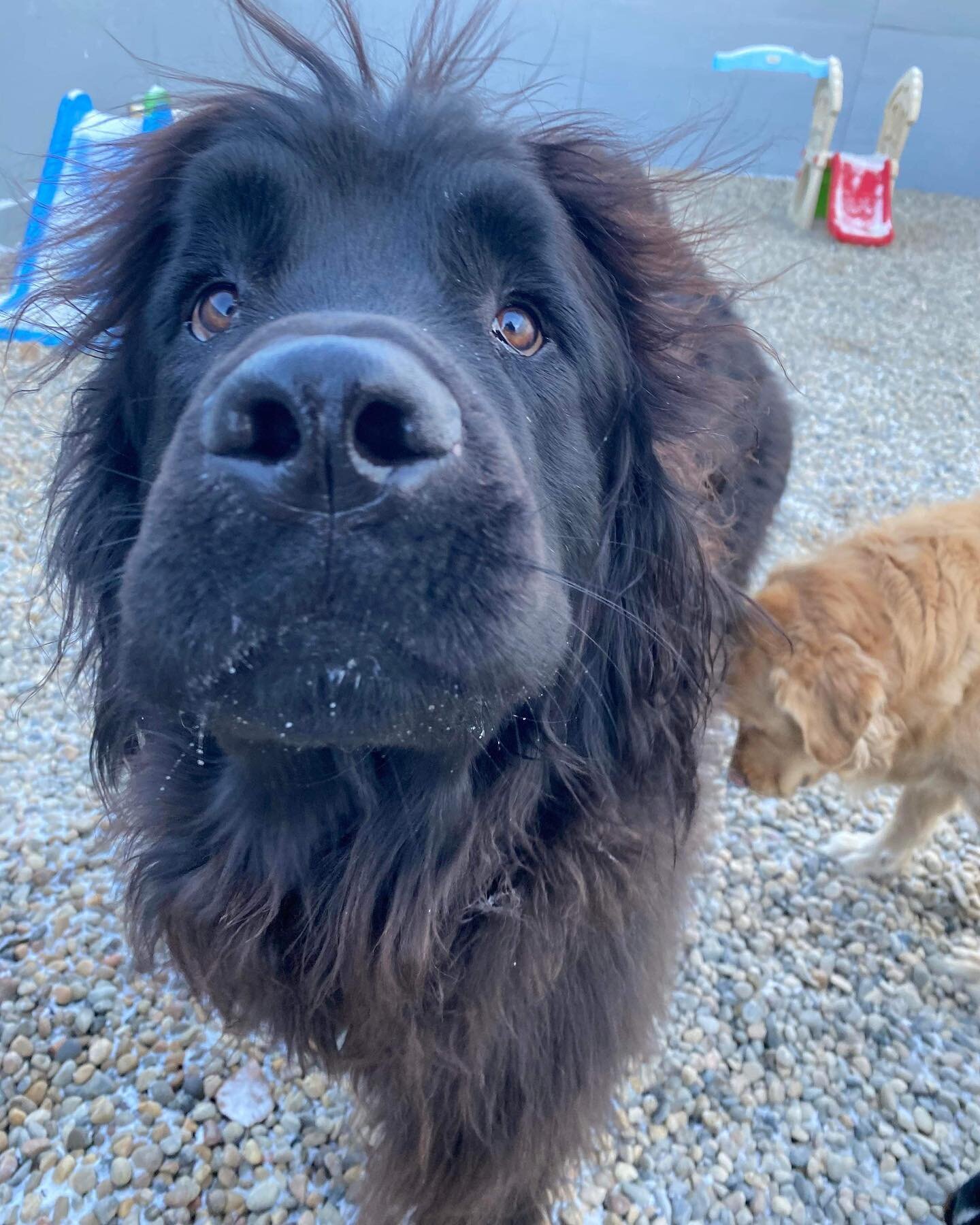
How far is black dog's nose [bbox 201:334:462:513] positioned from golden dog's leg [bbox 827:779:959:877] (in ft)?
7.35

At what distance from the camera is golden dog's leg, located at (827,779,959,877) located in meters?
2.72

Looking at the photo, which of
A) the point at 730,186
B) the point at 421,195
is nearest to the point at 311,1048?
the point at 421,195

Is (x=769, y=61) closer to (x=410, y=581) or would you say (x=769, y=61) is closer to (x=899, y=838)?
(x=899, y=838)

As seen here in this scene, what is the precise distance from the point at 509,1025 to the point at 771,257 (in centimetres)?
958

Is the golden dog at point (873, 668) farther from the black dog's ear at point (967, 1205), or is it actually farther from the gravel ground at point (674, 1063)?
the black dog's ear at point (967, 1205)

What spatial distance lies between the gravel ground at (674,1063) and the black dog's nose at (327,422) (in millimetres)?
1634

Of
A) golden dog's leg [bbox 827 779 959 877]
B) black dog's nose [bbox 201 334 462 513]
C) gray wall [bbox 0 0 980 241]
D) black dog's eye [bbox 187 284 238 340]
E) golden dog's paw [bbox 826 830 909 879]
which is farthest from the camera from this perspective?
gray wall [bbox 0 0 980 241]

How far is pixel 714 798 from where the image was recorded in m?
2.49

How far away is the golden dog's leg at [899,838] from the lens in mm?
2723

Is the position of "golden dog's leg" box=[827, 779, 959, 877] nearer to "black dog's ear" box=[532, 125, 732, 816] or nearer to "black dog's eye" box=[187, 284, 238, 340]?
"black dog's ear" box=[532, 125, 732, 816]

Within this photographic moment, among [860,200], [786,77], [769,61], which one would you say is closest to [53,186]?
[769,61]

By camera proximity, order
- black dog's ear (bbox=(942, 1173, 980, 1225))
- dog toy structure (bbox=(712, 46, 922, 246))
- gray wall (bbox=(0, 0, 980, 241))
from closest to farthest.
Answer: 1. black dog's ear (bbox=(942, 1173, 980, 1225))
2. dog toy structure (bbox=(712, 46, 922, 246))
3. gray wall (bbox=(0, 0, 980, 241))

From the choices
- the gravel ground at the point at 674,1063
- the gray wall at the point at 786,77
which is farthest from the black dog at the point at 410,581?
the gray wall at the point at 786,77

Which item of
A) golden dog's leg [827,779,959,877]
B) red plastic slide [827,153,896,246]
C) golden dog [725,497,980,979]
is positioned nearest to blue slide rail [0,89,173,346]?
golden dog [725,497,980,979]
